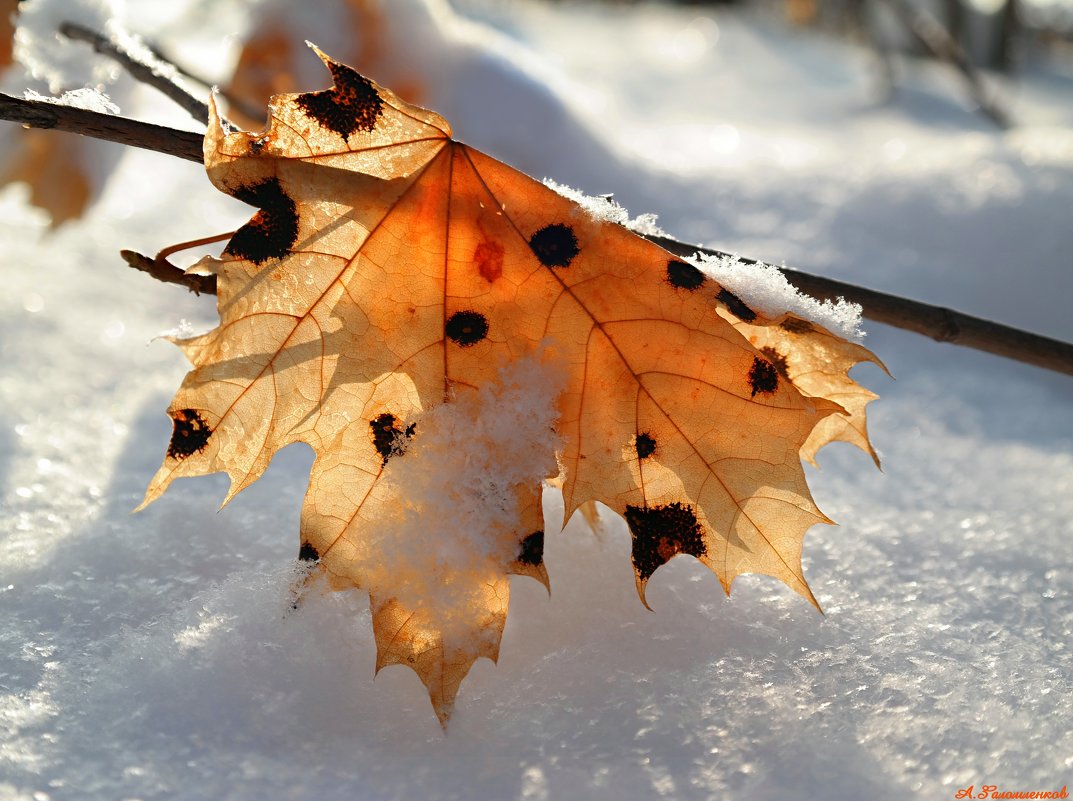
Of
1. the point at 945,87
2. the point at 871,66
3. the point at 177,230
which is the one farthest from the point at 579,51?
the point at 177,230

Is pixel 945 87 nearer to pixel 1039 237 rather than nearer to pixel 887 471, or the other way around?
pixel 1039 237

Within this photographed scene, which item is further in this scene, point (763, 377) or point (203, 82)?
point (203, 82)

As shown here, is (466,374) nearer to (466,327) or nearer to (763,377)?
(466,327)

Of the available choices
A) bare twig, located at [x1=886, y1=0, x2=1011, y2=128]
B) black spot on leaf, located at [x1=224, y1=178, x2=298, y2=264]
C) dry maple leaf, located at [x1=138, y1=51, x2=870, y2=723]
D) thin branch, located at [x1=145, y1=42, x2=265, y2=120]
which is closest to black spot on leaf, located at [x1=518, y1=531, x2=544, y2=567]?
dry maple leaf, located at [x1=138, y1=51, x2=870, y2=723]

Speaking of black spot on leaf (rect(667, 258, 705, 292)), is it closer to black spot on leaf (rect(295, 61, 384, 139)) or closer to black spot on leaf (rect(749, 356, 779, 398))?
black spot on leaf (rect(749, 356, 779, 398))
